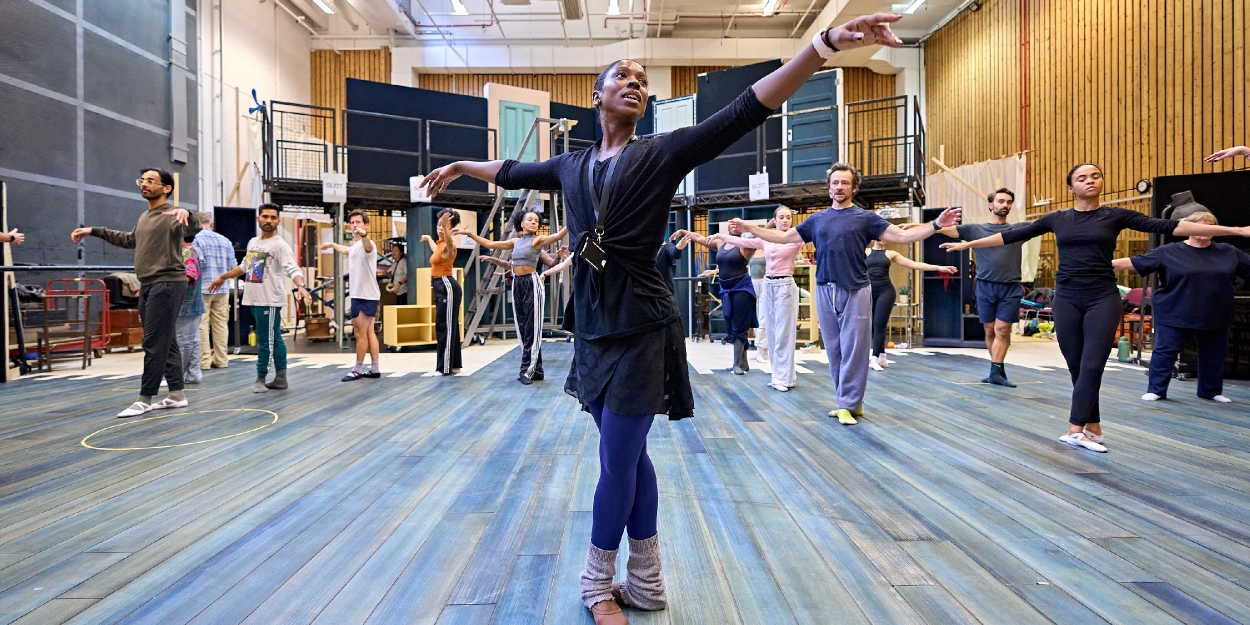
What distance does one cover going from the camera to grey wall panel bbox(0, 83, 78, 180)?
29.6 feet

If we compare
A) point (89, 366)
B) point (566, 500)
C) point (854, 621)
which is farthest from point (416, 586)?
point (89, 366)

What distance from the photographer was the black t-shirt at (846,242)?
4.27m

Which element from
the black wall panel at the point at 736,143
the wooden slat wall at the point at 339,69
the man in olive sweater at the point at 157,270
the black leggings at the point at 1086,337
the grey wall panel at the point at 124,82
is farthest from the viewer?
the wooden slat wall at the point at 339,69

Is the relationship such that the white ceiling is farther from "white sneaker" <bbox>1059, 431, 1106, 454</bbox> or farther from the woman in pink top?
"white sneaker" <bbox>1059, 431, 1106, 454</bbox>

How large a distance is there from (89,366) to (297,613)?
27.6 ft

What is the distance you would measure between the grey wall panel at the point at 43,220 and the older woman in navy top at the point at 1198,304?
13337 millimetres

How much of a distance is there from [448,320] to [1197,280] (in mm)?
6805

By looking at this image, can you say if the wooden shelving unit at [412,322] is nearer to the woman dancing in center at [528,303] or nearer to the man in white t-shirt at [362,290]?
the man in white t-shirt at [362,290]

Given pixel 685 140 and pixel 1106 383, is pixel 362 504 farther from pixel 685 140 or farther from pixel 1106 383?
pixel 1106 383

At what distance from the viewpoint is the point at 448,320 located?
708cm

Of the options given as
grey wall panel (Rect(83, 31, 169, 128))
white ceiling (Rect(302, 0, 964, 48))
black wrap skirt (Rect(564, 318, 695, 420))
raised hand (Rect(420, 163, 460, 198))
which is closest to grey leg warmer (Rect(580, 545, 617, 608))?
black wrap skirt (Rect(564, 318, 695, 420))

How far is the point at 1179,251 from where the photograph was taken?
17.7 ft

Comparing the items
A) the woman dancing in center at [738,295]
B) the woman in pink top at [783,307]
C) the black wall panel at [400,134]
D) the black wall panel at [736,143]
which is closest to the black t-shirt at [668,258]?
the woman dancing in center at [738,295]

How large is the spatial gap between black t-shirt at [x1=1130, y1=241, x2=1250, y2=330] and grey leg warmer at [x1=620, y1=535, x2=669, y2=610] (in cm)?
538
